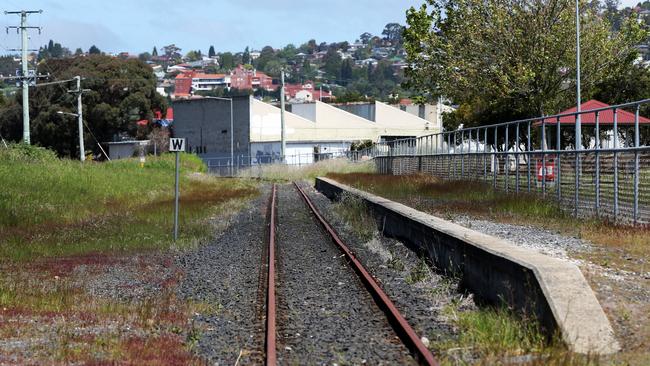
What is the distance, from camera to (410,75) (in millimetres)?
43469

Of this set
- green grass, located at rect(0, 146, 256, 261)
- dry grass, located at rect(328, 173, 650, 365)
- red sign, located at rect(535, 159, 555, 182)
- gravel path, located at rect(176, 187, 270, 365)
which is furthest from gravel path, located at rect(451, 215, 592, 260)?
green grass, located at rect(0, 146, 256, 261)

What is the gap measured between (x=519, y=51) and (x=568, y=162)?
18746mm

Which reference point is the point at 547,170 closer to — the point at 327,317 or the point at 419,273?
the point at 419,273

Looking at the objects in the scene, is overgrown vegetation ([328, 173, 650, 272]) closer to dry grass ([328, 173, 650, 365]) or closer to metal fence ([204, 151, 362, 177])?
dry grass ([328, 173, 650, 365])

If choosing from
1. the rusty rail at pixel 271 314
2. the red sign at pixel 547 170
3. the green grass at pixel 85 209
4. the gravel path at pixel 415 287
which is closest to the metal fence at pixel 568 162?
the red sign at pixel 547 170

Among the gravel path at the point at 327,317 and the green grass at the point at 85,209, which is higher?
the green grass at the point at 85,209

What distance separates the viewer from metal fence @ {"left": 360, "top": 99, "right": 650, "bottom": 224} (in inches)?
679

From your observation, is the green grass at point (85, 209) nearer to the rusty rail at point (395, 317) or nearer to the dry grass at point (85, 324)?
the dry grass at point (85, 324)

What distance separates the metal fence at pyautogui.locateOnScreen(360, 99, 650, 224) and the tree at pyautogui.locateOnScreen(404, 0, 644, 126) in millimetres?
2590

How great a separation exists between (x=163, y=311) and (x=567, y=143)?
19837 mm

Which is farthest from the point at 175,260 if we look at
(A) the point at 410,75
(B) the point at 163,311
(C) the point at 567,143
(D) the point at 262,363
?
(A) the point at 410,75

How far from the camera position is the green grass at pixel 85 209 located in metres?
19.9

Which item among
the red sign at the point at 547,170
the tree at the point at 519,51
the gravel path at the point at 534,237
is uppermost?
the tree at the point at 519,51

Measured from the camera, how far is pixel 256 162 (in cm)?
9225
